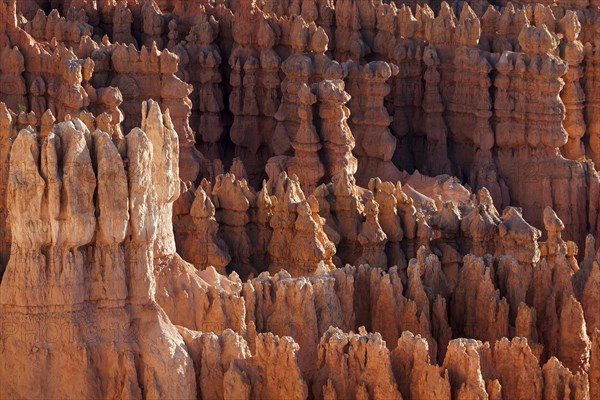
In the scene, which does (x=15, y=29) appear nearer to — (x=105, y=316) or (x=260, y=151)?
(x=260, y=151)

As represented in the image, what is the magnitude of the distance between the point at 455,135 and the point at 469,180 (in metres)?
1.27

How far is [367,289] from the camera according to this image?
28.2 meters

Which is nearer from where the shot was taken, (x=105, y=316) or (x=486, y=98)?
(x=105, y=316)

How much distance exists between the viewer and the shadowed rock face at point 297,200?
2289 cm

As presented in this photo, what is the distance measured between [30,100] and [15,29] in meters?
1.70

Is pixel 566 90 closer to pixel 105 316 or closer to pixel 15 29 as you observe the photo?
pixel 15 29

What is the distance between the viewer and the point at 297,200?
31953 mm

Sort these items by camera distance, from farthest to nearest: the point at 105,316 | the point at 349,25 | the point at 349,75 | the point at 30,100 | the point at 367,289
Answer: the point at 349,25, the point at 349,75, the point at 30,100, the point at 367,289, the point at 105,316

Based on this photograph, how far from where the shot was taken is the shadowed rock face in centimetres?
2289

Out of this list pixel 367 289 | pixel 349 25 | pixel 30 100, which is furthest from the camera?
pixel 349 25

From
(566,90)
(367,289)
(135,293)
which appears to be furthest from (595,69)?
(135,293)

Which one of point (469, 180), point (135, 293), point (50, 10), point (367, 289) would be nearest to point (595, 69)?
point (469, 180)

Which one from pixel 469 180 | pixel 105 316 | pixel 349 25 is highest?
pixel 349 25

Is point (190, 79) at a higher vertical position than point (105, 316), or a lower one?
Answer: higher
